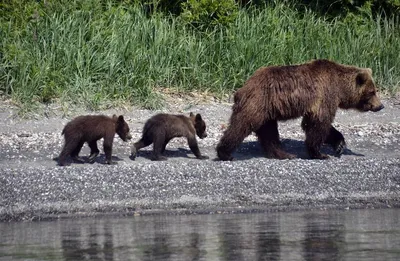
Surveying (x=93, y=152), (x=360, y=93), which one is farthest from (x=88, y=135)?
(x=360, y=93)

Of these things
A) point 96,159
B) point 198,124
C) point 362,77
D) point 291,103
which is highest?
point 362,77

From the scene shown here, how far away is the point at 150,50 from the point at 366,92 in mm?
3856

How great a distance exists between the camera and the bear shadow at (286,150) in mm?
13297

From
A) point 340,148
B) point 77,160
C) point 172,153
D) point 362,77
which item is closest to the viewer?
point 77,160

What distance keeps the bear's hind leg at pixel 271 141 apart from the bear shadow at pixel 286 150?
230 millimetres

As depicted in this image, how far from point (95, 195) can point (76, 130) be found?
1388mm

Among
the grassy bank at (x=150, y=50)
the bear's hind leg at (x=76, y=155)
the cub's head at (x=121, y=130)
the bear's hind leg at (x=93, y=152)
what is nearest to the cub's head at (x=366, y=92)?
the grassy bank at (x=150, y=50)

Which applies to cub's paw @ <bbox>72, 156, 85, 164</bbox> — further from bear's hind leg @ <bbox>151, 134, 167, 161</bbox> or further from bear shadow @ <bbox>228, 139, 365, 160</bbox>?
bear shadow @ <bbox>228, 139, 365, 160</bbox>

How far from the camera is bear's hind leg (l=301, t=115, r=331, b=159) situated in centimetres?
1284

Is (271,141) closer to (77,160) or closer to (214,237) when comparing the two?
(77,160)

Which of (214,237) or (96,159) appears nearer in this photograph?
(214,237)

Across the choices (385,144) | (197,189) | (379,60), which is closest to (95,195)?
(197,189)

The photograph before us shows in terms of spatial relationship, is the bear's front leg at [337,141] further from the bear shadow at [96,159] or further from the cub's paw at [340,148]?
the bear shadow at [96,159]

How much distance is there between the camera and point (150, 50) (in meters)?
15.9
